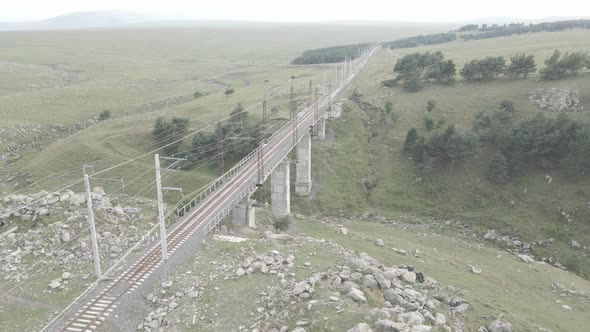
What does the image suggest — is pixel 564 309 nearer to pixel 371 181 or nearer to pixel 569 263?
pixel 569 263

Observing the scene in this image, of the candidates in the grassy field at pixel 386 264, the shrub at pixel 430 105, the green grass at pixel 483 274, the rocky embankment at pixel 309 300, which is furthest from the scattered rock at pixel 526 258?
the shrub at pixel 430 105

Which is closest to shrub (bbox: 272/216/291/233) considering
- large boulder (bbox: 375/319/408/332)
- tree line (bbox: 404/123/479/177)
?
large boulder (bbox: 375/319/408/332)

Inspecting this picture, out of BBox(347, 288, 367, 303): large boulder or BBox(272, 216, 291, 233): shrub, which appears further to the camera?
BBox(272, 216, 291, 233): shrub

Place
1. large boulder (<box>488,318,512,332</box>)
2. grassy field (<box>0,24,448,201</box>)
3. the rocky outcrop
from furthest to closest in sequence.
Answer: the rocky outcrop, grassy field (<box>0,24,448,201</box>), large boulder (<box>488,318,512,332</box>)

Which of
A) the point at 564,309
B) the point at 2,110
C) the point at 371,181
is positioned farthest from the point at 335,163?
the point at 2,110

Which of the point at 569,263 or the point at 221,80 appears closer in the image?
the point at 569,263

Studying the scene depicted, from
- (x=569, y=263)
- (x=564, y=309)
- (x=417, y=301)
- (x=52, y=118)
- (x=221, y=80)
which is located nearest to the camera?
(x=417, y=301)

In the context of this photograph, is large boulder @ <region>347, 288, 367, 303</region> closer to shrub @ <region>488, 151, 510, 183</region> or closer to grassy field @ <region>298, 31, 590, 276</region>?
grassy field @ <region>298, 31, 590, 276</region>
